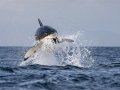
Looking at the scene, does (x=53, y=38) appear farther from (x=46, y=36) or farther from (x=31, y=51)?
(x=31, y=51)

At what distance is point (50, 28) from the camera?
A: 81.6ft

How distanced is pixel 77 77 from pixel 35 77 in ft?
6.82

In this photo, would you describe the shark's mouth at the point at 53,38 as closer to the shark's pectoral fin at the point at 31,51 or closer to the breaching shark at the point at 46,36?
the breaching shark at the point at 46,36

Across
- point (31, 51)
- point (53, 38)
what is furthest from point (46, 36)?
point (31, 51)

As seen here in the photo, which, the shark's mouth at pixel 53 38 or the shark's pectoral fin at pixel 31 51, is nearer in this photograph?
the shark's pectoral fin at pixel 31 51

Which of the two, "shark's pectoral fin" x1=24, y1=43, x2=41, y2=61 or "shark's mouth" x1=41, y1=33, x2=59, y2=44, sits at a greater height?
"shark's mouth" x1=41, y1=33, x2=59, y2=44

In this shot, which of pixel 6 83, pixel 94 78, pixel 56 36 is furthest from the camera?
pixel 56 36

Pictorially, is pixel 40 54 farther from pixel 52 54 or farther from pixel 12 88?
pixel 12 88

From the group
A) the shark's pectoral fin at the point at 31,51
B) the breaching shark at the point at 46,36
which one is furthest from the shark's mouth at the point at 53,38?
the shark's pectoral fin at the point at 31,51

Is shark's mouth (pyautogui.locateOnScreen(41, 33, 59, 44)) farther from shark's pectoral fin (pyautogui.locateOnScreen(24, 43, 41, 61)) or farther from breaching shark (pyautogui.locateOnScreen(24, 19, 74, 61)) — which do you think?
shark's pectoral fin (pyautogui.locateOnScreen(24, 43, 41, 61))

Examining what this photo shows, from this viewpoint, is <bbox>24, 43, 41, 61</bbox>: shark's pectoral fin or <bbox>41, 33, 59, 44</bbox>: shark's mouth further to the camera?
<bbox>41, 33, 59, 44</bbox>: shark's mouth

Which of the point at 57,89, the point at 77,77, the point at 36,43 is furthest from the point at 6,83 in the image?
the point at 36,43

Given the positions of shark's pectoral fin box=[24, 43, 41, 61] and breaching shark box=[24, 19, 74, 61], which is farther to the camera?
breaching shark box=[24, 19, 74, 61]

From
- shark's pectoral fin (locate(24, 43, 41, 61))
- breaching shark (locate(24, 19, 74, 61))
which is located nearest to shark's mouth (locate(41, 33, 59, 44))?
breaching shark (locate(24, 19, 74, 61))
